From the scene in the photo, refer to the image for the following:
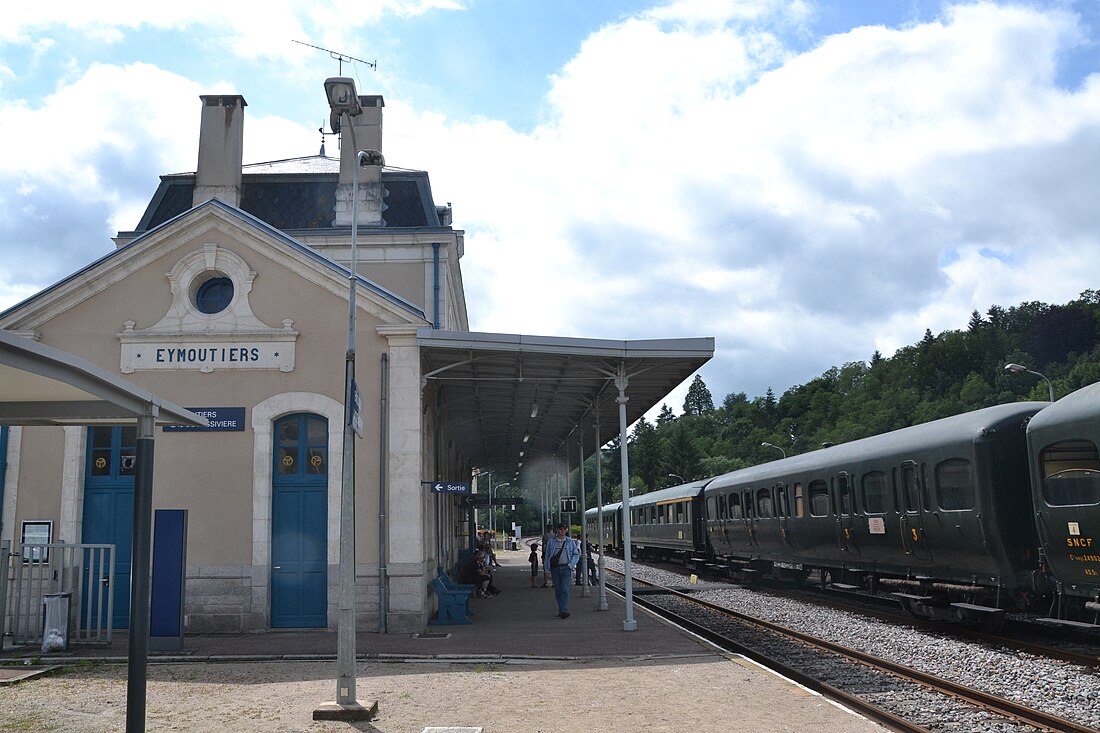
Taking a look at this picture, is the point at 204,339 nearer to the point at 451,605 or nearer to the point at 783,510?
Answer: the point at 451,605

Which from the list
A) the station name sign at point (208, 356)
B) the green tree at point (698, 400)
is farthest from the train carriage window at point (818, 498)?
the green tree at point (698, 400)

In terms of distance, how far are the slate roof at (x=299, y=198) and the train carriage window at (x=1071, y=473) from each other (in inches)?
595

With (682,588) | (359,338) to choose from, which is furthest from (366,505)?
(682,588)

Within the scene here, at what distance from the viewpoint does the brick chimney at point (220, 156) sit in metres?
20.1

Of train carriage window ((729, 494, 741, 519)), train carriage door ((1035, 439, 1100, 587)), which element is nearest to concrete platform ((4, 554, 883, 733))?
train carriage door ((1035, 439, 1100, 587))

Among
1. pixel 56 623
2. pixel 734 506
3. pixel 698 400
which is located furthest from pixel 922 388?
pixel 56 623

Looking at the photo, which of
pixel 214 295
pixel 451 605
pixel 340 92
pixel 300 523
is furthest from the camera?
pixel 451 605

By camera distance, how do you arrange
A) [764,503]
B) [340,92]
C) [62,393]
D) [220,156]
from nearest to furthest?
[62,393], [340,92], [220,156], [764,503]

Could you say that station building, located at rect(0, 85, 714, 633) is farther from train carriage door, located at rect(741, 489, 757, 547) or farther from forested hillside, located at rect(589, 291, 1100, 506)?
forested hillside, located at rect(589, 291, 1100, 506)

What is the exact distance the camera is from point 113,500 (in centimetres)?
1466

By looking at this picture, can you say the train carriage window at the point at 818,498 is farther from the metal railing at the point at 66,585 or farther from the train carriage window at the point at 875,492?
the metal railing at the point at 66,585

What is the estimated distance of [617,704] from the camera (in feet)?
28.5

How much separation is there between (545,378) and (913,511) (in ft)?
20.7

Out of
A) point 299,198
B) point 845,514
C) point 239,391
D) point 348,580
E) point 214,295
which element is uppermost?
point 299,198
